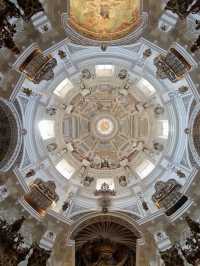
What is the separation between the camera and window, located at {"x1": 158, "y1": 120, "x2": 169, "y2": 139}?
35.6m

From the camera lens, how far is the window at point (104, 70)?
118ft

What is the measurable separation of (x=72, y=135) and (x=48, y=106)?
4.61m

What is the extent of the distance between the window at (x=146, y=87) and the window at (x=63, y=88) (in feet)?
16.7

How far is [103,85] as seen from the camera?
38.6 m

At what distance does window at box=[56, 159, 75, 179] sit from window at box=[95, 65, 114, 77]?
7022 mm

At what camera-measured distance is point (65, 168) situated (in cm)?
3728

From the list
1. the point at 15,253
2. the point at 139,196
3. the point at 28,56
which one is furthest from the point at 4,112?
the point at 139,196

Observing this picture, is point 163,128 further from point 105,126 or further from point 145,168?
point 105,126

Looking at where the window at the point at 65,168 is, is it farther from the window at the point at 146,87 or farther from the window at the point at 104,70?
the window at the point at 146,87

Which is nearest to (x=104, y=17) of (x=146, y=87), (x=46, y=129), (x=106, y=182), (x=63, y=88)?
(x=146, y=87)

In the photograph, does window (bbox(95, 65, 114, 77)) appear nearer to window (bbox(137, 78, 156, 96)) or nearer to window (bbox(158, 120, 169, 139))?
window (bbox(137, 78, 156, 96))

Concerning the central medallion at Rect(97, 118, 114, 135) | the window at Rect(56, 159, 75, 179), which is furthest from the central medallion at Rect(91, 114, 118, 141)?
the window at Rect(56, 159, 75, 179)

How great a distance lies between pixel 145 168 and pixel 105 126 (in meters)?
5.90

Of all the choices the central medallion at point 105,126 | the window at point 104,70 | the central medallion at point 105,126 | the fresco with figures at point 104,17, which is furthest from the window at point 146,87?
the fresco with figures at point 104,17
